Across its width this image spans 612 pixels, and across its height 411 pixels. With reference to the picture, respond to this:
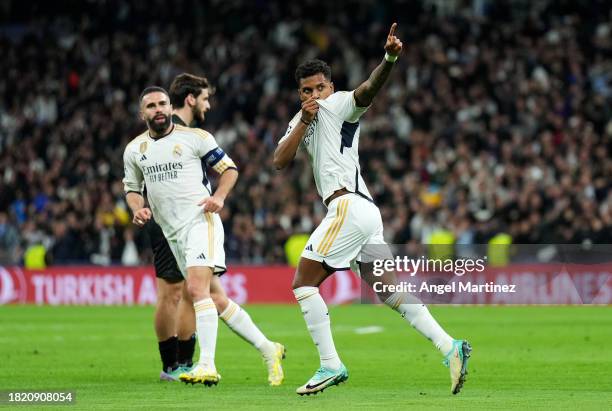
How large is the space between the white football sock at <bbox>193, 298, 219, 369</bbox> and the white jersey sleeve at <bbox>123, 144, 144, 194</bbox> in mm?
1209

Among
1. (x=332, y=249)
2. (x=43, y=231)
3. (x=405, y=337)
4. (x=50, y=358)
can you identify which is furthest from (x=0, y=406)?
(x=43, y=231)

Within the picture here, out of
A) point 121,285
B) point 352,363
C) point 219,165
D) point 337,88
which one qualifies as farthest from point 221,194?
point 337,88

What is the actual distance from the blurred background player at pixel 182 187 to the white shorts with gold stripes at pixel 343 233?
1166 mm

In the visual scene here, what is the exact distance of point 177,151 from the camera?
10836 millimetres

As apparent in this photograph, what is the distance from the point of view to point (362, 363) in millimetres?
13055

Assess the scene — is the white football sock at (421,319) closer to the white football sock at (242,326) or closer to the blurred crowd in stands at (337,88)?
the white football sock at (242,326)

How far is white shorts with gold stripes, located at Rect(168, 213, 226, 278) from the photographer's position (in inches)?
418

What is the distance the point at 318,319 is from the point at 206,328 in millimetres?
1041

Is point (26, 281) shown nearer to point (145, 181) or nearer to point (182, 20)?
point (182, 20)

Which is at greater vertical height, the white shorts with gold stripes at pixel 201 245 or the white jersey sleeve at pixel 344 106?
the white jersey sleeve at pixel 344 106

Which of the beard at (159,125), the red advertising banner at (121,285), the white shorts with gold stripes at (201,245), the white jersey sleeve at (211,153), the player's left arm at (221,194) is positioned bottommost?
the red advertising banner at (121,285)

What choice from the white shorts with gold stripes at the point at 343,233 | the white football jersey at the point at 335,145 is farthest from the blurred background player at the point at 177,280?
the white football jersey at the point at 335,145

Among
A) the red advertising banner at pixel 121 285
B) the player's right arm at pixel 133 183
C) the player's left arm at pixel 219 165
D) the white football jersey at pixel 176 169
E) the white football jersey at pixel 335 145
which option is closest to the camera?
the white football jersey at pixel 335 145

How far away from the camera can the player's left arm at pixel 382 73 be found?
29.9 ft
